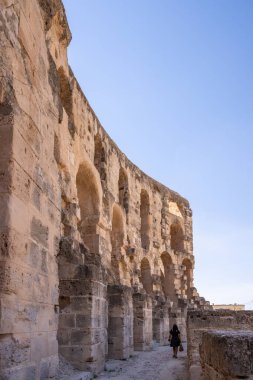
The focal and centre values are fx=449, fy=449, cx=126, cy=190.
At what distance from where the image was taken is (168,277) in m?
→ 23.7

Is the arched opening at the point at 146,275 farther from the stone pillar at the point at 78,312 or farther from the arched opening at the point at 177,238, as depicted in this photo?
the stone pillar at the point at 78,312

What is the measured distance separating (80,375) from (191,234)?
20.2 meters

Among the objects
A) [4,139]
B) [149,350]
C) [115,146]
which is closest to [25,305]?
[4,139]

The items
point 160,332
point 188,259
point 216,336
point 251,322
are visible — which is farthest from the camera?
point 188,259

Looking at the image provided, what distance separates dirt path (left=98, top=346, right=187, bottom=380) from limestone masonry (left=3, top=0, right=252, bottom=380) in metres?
0.34

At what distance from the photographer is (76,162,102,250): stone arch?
43.9ft

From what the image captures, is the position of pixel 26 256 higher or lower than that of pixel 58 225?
lower

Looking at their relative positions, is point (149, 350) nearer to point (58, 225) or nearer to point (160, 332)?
point (160, 332)

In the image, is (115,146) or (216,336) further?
(115,146)

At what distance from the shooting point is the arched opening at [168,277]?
923 inches

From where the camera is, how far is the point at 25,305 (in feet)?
13.7

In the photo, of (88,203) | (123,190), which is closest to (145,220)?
(123,190)

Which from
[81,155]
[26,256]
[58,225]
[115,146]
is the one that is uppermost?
[115,146]

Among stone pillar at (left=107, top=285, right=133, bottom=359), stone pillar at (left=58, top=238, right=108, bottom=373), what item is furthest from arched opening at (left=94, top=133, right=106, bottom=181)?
stone pillar at (left=58, top=238, right=108, bottom=373)
